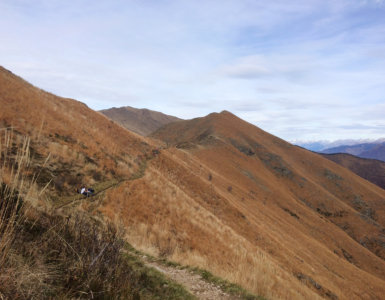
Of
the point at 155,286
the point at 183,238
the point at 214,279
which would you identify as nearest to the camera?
the point at 155,286

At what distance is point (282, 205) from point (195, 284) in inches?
1923

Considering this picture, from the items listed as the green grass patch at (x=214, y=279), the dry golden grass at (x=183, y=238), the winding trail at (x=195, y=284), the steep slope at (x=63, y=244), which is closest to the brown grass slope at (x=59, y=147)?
the steep slope at (x=63, y=244)

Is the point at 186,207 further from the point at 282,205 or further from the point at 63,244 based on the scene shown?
the point at 282,205

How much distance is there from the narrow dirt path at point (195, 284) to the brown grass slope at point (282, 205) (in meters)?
1.28

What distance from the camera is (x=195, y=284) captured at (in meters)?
6.68

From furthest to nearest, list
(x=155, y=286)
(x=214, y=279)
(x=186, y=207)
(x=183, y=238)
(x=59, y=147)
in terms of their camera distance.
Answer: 1. (x=186, y=207)
2. (x=59, y=147)
3. (x=183, y=238)
4. (x=214, y=279)
5. (x=155, y=286)

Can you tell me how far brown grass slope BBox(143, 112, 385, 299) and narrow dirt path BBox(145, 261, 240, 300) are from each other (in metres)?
1.28

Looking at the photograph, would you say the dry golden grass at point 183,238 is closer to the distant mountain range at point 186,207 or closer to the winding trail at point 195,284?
the distant mountain range at point 186,207

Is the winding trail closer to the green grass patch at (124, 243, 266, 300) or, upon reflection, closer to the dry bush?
the green grass patch at (124, 243, 266, 300)

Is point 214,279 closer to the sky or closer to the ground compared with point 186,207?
closer to the ground

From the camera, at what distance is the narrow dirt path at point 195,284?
20.2ft

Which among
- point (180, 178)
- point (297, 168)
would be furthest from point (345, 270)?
point (297, 168)

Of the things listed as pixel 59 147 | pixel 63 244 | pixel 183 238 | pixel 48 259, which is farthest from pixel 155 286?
pixel 59 147

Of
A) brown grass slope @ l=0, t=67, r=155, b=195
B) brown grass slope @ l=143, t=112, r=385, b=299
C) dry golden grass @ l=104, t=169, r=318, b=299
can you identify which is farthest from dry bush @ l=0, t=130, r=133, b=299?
brown grass slope @ l=0, t=67, r=155, b=195
